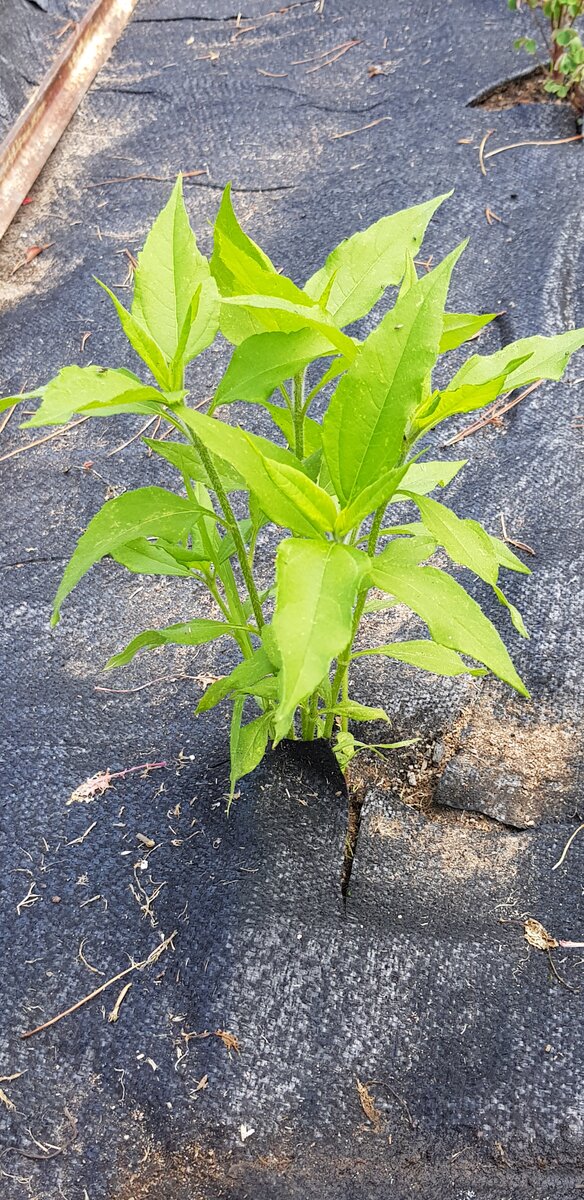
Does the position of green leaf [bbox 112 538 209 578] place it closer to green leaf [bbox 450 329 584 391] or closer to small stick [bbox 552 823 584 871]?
green leaf [bbox 450 329 584 391]

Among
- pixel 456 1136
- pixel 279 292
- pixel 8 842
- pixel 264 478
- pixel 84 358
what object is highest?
pixel 279 292

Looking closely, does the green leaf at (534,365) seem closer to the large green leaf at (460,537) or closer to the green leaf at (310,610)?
the large green leaf at (460,537)

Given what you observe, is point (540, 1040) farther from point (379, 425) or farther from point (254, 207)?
point (254, 207)

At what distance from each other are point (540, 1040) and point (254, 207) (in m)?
2.52

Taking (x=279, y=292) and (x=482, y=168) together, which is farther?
(x=482, y=168)

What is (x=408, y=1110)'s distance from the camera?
3.96ft

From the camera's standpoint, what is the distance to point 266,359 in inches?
35.7

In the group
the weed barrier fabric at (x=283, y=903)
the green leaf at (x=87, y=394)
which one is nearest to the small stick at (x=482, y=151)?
the weed barrier fabric at (x=283, y=903)

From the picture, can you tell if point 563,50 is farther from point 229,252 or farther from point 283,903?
point 283,903

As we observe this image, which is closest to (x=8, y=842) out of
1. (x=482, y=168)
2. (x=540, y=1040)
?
(x=540, y=1040)

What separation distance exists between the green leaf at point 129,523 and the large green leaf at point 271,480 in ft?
0.45

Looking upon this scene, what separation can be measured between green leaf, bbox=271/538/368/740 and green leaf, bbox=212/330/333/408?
0.18 m

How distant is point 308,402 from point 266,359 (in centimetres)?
9

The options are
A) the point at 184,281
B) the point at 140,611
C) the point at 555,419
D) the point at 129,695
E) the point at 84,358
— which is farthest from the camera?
the point at 84,358
